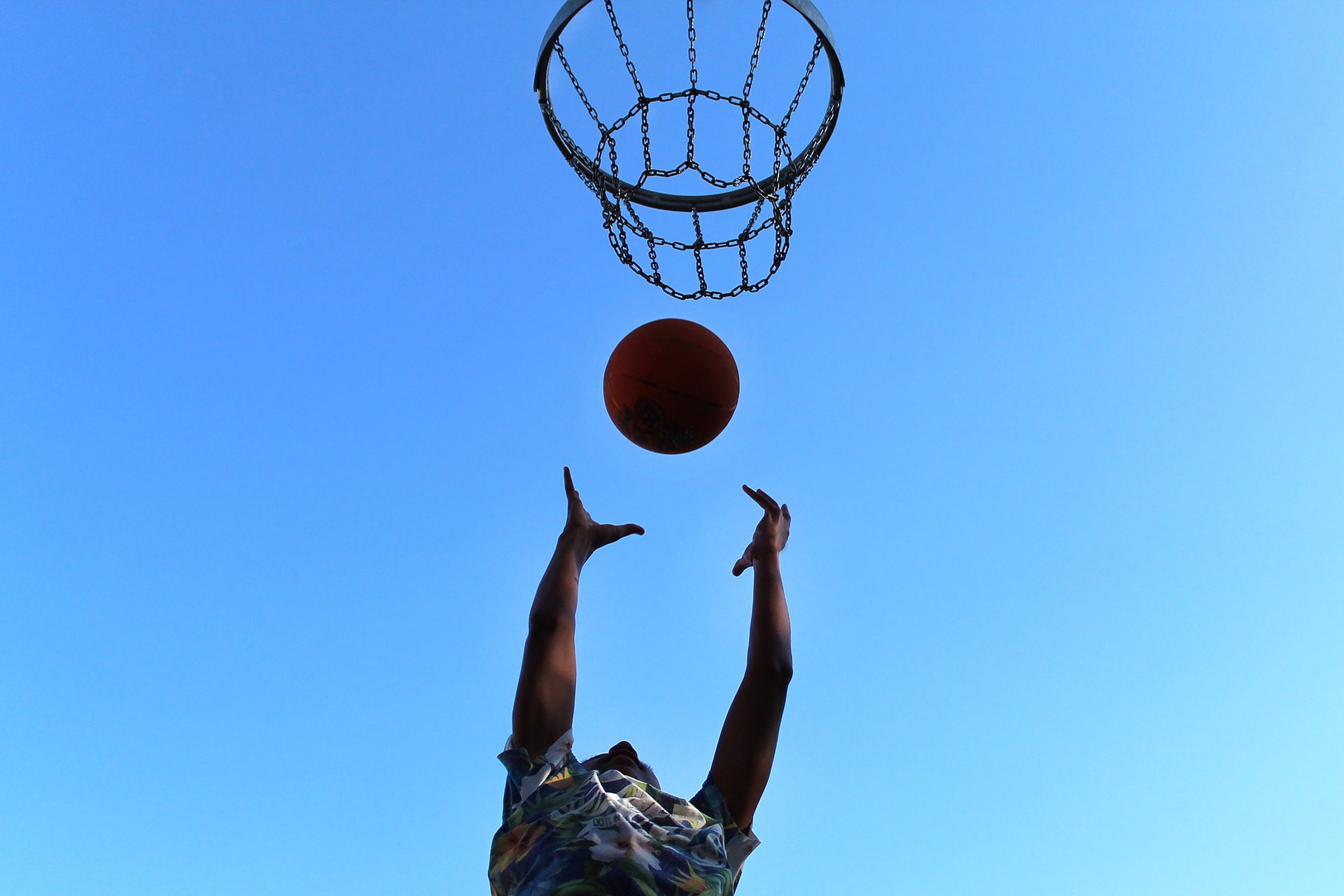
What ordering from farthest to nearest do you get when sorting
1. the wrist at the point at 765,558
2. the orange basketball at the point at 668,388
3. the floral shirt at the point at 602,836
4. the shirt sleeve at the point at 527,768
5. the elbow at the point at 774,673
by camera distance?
the orange basketball at the point at 668,388 < the wrist at the point at 765,558 < the elbow at the point at 774,673 < the shirt sleeve at the point at 527,768 < the floral shirt at the point at 602,836

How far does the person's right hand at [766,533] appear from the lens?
15.8 feet

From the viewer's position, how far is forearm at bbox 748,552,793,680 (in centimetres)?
406

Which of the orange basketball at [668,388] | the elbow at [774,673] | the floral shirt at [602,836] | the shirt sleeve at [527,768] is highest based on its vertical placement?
the orange basketball at [668,388]

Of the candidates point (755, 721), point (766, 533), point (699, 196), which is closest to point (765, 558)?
point (766, 533)

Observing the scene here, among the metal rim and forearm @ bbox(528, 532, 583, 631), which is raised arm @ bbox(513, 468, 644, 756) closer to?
forearm @ bbox(528, 532, 583, 631)

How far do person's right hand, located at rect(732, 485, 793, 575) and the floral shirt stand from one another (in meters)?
1.23

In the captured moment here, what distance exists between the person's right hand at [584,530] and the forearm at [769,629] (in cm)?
79

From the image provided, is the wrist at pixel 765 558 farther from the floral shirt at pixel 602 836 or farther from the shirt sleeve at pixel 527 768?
the shirt sleeve at pixel 527 768

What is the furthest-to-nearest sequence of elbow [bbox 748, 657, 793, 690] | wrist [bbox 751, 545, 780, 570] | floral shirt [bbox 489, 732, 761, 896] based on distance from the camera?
wrist [bbox 751, 545, 780, 570], elbow [bbox 748, 657, 793, 690], floral shirt [bbox 489, 732, 761, 896]

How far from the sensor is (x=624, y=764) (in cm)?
406

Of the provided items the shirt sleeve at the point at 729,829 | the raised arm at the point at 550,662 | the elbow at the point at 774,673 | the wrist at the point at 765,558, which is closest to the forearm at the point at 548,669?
the raised arm at the point at 550,662

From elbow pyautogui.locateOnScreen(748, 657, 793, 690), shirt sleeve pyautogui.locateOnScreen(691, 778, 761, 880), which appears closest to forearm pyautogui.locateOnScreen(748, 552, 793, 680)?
elbow pyautogui.locateOnScreen(748, 657, 793, 690)

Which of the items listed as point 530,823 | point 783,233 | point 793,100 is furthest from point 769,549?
point 793,100

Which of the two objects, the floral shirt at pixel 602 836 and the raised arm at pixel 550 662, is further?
the raised arm at pixel 550 662
